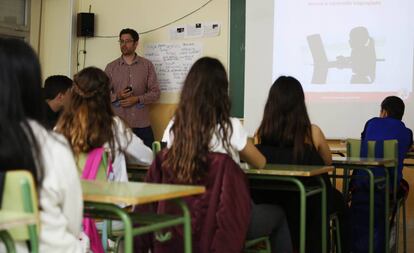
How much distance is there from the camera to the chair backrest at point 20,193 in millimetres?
1686

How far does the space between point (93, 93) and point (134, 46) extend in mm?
3267

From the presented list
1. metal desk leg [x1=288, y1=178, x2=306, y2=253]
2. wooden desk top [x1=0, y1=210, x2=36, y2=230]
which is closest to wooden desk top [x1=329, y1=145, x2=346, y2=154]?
metal desk leg [x1=288, y1=178, x2=306, y2=253]

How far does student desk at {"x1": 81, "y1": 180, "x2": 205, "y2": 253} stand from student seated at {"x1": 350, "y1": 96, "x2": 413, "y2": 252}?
2.30 meters

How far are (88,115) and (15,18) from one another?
4083 mm

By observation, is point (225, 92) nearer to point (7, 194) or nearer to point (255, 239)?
point (255, 239)

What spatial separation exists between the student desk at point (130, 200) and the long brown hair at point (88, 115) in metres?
0.59

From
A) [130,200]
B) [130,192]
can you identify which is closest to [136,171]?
[130,192]

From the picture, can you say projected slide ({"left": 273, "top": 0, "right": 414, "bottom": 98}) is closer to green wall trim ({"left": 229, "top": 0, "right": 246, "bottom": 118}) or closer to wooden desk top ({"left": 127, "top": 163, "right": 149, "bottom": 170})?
green wall trim ({"left": 229, "top": 0, "right": 246, "bottom": 118})

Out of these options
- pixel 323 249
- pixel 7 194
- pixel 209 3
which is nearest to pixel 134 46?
pixel 209 3

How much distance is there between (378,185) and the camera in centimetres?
443

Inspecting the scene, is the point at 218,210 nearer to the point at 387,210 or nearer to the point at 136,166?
the point at 136,166

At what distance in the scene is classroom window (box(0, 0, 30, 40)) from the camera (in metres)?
6.55

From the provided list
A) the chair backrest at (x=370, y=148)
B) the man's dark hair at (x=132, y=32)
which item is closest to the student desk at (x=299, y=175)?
the chair backrest at (x=370, y=148)

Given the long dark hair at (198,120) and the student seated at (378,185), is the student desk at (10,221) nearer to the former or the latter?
the long dark hair at (198,120)
